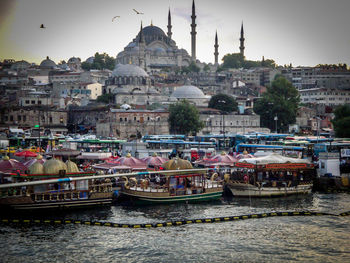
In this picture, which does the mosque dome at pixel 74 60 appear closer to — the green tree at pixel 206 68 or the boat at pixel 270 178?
the green tree at pixel 206 68

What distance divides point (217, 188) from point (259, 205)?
1.99 meters

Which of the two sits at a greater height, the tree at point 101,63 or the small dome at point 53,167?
the tree at point 101,63

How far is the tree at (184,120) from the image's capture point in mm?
53438

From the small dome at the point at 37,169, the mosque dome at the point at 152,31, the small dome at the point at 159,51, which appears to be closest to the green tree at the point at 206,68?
the small dome at the point at 159,51

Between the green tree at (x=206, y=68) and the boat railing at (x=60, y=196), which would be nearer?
the boat railing at (x=60, y=196)

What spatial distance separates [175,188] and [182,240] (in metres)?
5.79

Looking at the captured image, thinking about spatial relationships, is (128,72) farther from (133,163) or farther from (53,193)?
(53,193)

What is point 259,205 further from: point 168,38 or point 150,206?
point 168,38

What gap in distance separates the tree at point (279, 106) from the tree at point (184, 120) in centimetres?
1042

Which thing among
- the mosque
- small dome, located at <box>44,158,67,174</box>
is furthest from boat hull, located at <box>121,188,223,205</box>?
the mosque

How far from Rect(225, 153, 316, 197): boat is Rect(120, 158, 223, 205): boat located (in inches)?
55.7

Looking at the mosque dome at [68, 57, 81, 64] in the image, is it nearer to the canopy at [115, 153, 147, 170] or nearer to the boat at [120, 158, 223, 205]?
the canopy at [115, 153, 147, 170]

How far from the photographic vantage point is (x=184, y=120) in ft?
174

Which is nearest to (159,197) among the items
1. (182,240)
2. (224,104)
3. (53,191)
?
(53,191)
